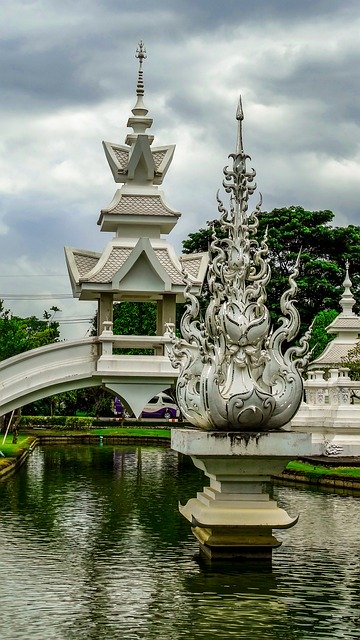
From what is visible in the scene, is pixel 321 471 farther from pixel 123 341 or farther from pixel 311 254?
pixel 311 254

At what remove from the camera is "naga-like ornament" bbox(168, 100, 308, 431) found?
12.6m

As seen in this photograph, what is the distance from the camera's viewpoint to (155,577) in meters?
11.9

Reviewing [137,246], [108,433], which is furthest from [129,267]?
[108,433]

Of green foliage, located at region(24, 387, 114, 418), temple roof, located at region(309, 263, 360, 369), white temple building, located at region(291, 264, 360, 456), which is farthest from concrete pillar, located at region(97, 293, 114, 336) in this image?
green foliage, located at region(24, 387, 114, 418)

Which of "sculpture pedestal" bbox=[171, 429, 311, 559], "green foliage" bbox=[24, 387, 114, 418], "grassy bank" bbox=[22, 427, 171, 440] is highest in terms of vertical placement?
"green foliage" bbox=[24, 387, 114, 418]

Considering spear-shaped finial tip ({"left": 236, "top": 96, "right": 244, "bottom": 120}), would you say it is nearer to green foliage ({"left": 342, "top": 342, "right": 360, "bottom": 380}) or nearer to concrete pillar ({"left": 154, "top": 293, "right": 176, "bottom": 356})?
concrete pillar ({"left": 154, "top": 293, "right": 176, "bottom": 356})

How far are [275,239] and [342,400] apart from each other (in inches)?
614

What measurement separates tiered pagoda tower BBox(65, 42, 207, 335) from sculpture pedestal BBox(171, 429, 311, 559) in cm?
581

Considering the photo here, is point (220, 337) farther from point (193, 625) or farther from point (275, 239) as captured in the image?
point (275, 239)

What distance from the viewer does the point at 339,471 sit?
21.9 metres

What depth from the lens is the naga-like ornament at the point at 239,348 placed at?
12.6m

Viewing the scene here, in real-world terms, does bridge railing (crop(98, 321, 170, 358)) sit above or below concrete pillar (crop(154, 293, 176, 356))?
below

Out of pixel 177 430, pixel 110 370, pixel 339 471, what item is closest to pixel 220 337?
pixel 177 430

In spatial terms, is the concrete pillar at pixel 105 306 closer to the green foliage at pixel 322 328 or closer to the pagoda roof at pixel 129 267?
the pagoda roof at pixel 129 267
